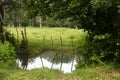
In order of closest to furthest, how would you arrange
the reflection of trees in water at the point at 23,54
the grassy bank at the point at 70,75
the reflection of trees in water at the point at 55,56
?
the grassy bank at the point at 70,75 < the reflection of trees in water at the point at 23,54 < the reflection of trees in water at the point at 55,56

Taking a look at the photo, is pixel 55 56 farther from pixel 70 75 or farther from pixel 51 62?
pixel 70 75

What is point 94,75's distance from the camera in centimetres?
1552

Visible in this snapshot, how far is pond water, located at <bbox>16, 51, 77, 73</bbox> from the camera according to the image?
22.7 metres

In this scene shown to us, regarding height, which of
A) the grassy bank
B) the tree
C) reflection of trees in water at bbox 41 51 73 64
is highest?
the tree

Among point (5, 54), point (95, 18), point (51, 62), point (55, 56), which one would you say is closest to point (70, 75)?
point (95, 18)

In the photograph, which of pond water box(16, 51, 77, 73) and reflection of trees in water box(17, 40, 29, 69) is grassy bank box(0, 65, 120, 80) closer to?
pond water box(16, 51, 77, 73)

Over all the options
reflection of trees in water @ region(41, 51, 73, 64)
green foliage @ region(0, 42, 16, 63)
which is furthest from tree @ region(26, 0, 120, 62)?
reflection of trees in water @ region(41, 51, 73, 64)

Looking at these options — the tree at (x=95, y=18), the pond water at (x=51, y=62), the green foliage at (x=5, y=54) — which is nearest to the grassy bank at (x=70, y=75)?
the tree at (x=95, y=18)

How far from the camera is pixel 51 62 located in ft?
81.0

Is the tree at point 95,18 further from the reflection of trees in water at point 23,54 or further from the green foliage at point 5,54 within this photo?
the reflection of trees in water at point 23,54

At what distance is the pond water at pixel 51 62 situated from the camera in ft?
74.6

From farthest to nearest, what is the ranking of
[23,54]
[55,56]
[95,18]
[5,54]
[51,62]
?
[23,54] < [55,56] < [51,62] < [5,54] < [95,18]

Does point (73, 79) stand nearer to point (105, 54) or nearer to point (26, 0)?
point (105, 54)

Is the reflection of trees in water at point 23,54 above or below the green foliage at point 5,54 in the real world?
below
